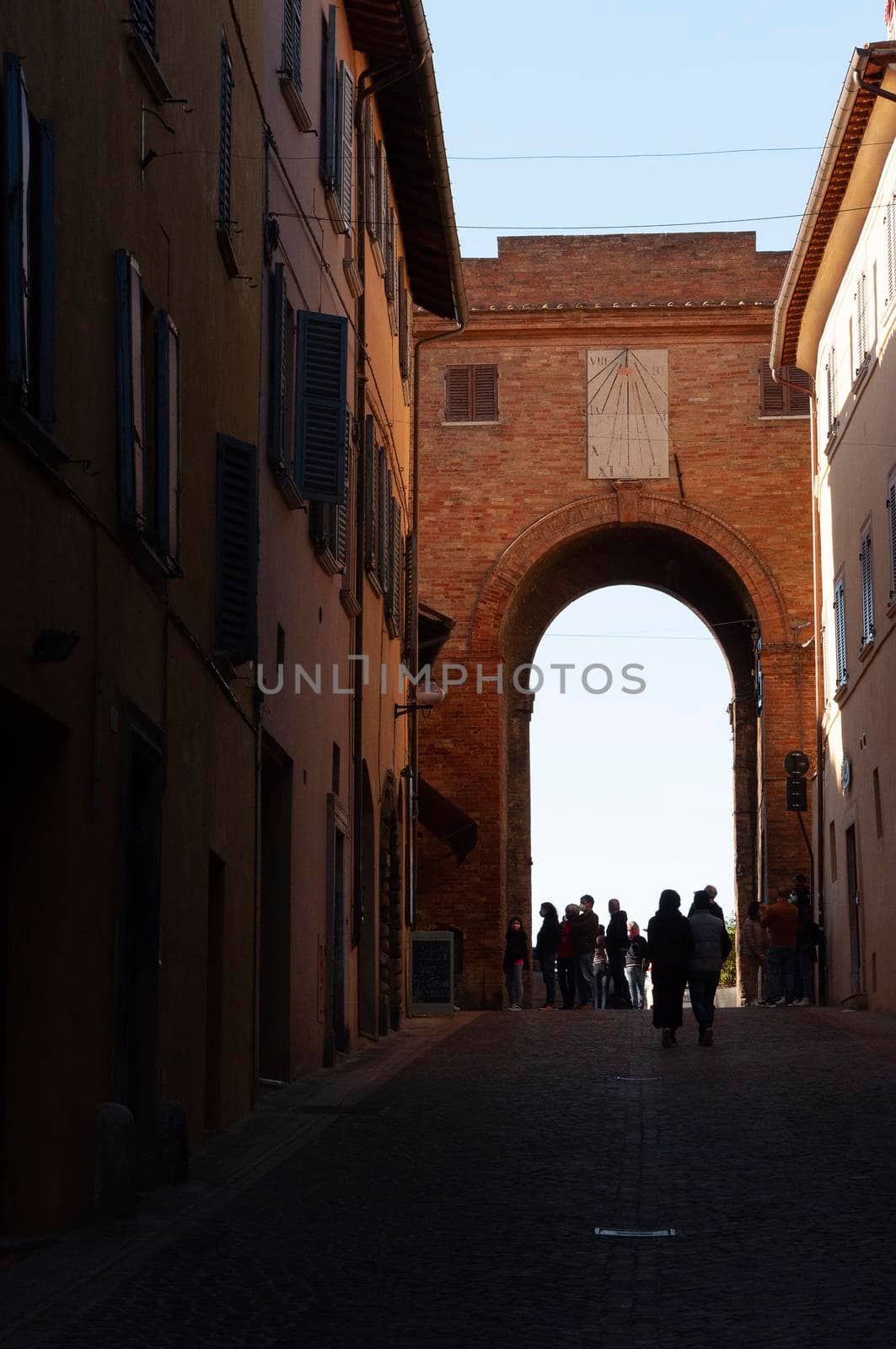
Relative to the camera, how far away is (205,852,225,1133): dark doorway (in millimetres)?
12141

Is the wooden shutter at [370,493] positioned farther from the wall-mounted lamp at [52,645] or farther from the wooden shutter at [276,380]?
the wall-mounted lamp at [52,645]

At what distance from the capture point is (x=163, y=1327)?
263 inches

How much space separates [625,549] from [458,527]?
11.3 ft

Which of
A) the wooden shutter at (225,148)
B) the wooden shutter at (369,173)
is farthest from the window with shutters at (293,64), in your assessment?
the wooden shutter at (369,173)

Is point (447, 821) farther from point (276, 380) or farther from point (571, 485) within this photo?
point (276, 380)

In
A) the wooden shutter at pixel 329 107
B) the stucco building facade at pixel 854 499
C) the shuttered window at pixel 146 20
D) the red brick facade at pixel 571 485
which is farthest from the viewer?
the red brick facade at pixel 571 485

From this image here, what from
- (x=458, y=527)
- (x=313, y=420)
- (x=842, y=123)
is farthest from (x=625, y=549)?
(x=313, y=420)

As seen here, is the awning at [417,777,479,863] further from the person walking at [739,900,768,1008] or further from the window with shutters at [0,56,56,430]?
the window with shutters at [0,56,56,430]

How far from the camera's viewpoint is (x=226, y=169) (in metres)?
12.8

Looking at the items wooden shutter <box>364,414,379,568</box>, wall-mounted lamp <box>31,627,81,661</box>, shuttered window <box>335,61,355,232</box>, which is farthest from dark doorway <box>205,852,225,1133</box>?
wooden shutter <box>364,414,379,568</box>

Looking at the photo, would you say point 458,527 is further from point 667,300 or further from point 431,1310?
point 431,1310

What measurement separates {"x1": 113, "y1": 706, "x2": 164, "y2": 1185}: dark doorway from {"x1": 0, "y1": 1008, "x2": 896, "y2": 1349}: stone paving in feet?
2.40

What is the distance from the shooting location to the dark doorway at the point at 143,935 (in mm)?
10016

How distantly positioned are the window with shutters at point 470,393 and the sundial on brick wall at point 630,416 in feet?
5.49
